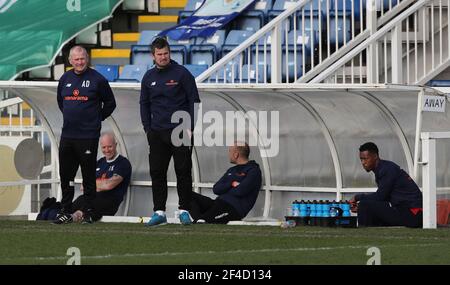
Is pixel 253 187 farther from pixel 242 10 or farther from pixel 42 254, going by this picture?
pixel 242 10

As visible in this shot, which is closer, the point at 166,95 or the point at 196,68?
the point at 166,95

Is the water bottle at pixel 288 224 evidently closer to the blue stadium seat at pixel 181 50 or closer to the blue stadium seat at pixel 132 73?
the blue stadium seat at pixel 132 73

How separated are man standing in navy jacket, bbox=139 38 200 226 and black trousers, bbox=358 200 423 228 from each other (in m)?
1.70

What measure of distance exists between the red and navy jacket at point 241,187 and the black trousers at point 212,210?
8cm

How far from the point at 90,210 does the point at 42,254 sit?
3628 mm

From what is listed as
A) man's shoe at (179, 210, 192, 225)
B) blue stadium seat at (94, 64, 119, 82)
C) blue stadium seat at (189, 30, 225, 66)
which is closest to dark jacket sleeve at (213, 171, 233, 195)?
man's shoe at (179, 210, 192, 225)

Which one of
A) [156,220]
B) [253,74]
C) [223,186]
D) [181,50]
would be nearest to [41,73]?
[181,50]

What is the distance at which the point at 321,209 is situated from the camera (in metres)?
14.6

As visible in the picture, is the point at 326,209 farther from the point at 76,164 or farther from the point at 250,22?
the point at 250,22

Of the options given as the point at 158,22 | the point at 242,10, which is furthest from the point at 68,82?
the point at 158,22

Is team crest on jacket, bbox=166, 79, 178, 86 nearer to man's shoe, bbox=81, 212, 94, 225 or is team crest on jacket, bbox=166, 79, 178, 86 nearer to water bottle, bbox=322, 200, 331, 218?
man's shoe, bbox=81, 212, 94, 225

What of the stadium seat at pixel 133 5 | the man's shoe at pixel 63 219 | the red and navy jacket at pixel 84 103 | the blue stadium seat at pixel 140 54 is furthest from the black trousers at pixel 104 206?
the stadium seat at pixel 133 5

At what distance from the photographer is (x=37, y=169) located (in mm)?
16797

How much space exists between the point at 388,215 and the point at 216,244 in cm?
290
